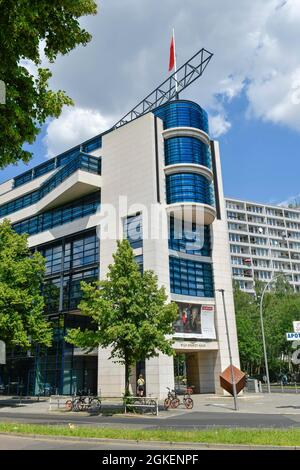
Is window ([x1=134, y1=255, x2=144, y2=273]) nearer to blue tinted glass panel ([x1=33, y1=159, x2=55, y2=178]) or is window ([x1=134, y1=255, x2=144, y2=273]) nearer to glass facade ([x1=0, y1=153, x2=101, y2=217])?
glass facade ([x1=0, y1=153, x2=101, y2=217])

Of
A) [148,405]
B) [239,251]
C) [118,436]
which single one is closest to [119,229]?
[148,405]

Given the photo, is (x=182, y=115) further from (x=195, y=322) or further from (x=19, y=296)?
(x=19, y=296)

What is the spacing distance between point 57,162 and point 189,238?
62.4 feet

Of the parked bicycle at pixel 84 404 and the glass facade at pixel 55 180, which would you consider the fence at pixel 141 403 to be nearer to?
the parked bicycle at pixel 84 404

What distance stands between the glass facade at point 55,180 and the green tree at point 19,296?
11251mm

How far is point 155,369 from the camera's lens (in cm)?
3369

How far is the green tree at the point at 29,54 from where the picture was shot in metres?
9.20

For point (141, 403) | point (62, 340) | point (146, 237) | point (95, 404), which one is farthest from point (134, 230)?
point (141, 403)

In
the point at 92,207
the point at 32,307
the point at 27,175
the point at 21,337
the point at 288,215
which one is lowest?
the point at 21,337

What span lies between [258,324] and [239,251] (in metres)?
44.2

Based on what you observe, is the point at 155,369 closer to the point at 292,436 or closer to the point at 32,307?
the point at 32,307

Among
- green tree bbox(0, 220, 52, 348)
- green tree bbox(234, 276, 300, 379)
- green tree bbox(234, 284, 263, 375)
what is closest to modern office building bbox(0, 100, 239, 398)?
green tree bbox(0, 220, 52, 348)

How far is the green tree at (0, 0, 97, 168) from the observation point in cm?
920

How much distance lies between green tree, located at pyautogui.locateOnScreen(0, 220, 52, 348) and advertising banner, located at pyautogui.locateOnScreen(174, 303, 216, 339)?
1112cm
